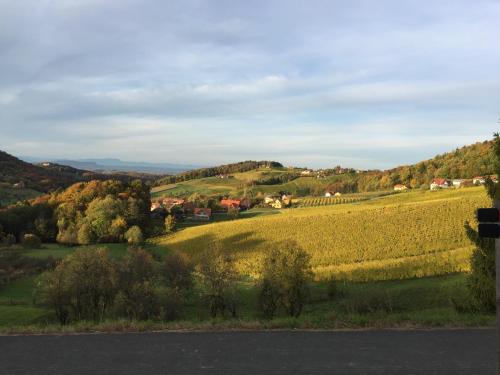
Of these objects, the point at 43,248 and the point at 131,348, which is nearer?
the point at 131,348

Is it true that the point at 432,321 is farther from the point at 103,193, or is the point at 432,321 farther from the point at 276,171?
the point at 276,171

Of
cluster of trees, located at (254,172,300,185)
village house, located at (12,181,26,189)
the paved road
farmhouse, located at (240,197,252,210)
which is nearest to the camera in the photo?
the paved road

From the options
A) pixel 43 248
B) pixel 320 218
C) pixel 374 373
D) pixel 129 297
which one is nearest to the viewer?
pixel 374 373

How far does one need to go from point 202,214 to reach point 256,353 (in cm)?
9687

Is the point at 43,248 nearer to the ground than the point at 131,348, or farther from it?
nearer to the ground

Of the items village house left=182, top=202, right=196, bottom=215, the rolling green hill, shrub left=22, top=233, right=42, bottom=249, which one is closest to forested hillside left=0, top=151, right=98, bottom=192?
the rolling green hill

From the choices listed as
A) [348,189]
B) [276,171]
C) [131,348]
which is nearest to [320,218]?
[131,348]

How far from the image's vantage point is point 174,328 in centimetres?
956

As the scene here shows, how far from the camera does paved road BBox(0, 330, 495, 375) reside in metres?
7.09

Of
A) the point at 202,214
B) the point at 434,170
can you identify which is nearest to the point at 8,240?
the point at 202,214

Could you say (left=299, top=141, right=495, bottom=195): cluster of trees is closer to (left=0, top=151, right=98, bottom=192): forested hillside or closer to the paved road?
(left=0, top=151, right=98, bottom=192): forested hillside

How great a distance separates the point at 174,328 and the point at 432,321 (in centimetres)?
533

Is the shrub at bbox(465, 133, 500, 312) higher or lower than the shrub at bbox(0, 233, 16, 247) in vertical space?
higher

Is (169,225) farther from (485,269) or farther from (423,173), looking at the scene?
(423,173)
